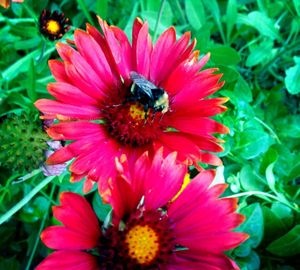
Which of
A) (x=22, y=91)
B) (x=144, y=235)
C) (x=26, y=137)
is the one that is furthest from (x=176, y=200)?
(x=22, y=91)

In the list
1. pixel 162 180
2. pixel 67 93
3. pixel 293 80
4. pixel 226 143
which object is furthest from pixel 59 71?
pixel 293 80

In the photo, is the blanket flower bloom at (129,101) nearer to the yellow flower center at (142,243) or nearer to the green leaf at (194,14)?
the yellow flower center at (142,243)

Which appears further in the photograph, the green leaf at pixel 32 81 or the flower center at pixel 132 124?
the green leaf at pixel 32 81

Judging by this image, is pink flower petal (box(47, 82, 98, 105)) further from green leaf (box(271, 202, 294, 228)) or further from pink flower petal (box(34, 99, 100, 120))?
green leaf (box(271, 202, 294, 228))

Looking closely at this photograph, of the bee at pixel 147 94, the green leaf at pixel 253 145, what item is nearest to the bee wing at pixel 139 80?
the bee at pixel 147 94

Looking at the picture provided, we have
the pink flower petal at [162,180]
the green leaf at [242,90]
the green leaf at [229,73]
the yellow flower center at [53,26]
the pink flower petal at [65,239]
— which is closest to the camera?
the pink flower petal at [65,239]

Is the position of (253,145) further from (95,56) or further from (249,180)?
(95,56)
